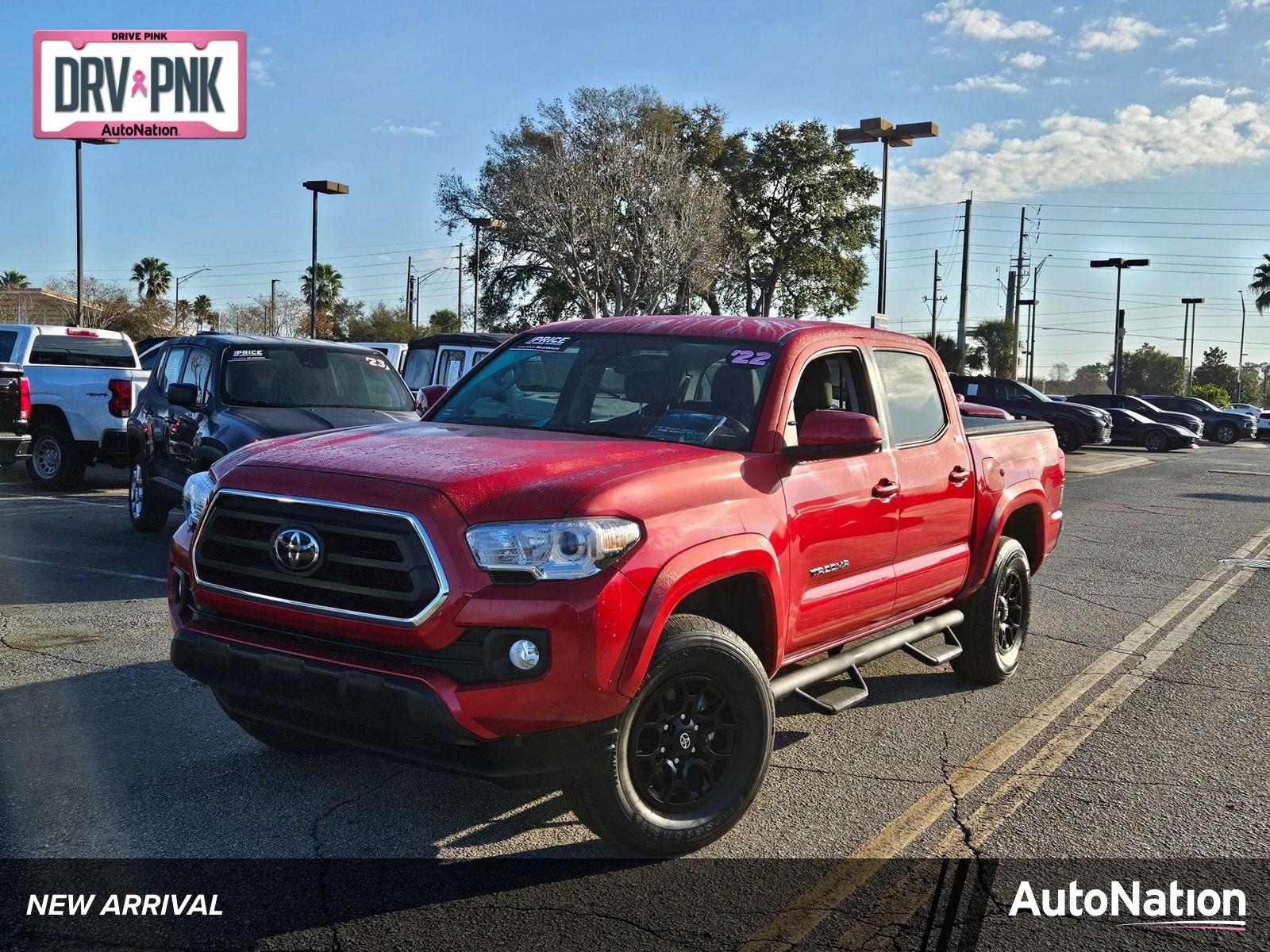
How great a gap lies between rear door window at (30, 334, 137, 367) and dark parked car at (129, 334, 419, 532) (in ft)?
11.9

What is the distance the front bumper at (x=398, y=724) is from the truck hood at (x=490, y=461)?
60 centimetres

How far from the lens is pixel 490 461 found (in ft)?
13.1

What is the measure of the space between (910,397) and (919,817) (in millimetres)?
2179

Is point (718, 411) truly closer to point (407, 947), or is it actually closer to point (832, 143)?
point (407, 947)

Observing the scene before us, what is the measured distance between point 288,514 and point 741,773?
1792mm

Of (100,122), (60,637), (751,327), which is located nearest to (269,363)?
(60,637)

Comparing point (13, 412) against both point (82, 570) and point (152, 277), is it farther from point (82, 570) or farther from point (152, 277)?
point (152, 277)

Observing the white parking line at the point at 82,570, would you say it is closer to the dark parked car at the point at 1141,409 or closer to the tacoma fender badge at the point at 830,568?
the tacoma fender badge at the point at 830,568

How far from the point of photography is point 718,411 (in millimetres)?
4773

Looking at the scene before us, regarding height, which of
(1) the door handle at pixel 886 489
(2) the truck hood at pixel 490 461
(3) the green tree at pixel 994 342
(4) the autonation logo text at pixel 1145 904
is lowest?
(4) the autonation logo text at pixel 1145 904

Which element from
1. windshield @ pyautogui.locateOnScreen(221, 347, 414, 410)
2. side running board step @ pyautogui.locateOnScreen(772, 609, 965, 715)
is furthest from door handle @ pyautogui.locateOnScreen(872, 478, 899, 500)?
windshield @ pyautogui.locateOnScreen(221, 347, 414, 410)

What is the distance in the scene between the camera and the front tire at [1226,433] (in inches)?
1649

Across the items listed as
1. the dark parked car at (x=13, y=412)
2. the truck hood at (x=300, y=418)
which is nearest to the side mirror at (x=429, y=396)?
the truck hood at (x=300, y=418)

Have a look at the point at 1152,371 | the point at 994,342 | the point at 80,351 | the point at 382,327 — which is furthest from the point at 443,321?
the point at 1152,371
